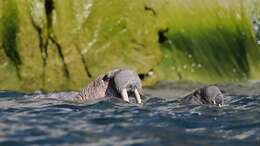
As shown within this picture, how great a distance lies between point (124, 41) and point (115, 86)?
→ 588 cm

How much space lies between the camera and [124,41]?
1465 centimetres

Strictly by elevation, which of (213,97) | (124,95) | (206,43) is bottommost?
(213,97)

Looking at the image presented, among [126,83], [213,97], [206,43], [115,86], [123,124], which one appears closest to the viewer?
[123,124]

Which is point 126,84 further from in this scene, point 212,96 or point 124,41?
point 124,41

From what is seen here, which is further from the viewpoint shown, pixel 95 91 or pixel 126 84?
pixel 95 91

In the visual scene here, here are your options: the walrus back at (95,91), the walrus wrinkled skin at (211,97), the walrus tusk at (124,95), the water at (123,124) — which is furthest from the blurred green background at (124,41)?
the walrus wrinkled skin at (211,97)

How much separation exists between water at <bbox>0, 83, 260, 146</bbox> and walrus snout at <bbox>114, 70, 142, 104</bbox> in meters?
0.16

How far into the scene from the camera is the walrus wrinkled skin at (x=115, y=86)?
873cm

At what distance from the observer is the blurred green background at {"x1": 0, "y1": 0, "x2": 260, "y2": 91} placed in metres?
13.6

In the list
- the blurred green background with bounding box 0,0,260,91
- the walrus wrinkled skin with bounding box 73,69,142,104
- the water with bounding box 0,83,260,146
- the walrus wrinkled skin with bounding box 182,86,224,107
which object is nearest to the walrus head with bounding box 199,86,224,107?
the walrus wrinkled skin with bounding box 182,86,224,107

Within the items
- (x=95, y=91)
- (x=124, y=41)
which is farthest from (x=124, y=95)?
(x=124, y=41)

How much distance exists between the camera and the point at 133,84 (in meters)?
8.77

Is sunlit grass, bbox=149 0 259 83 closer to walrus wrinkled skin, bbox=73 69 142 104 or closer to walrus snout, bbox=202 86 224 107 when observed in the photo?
walrus wrinkled skin, bbox=73 69 142 104

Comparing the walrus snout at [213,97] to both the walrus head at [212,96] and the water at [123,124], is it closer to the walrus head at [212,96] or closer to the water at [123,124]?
the walrus head at [212,96]
